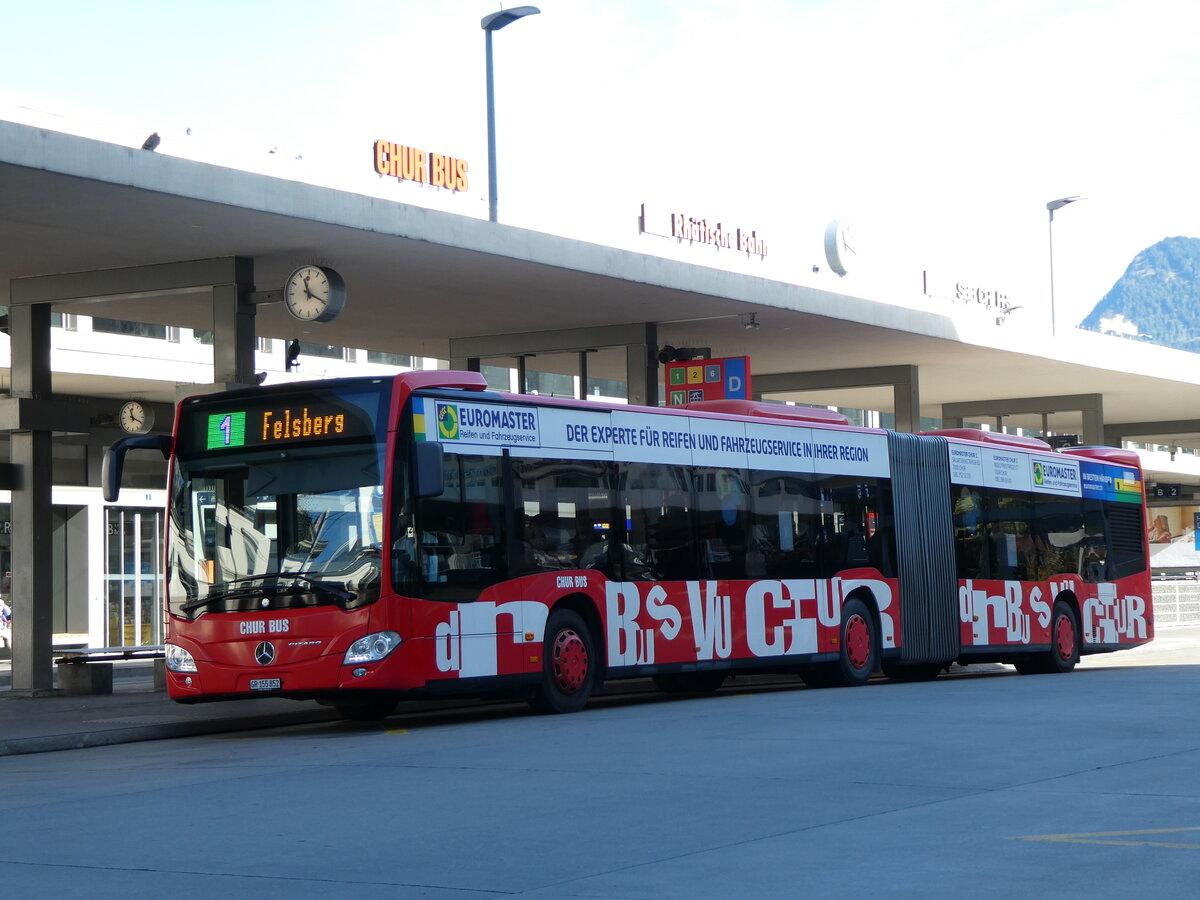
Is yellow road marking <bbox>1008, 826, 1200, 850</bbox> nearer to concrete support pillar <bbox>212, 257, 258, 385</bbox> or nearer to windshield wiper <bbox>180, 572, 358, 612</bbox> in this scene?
windshield wiper <bbox>180, 572, 358, 612</bbox>

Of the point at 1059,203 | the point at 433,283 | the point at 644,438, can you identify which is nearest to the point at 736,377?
the point at 433,283

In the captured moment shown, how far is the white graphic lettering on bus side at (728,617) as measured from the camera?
17.0 meters

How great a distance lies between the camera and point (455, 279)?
73.5ft

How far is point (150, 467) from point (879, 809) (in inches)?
1136

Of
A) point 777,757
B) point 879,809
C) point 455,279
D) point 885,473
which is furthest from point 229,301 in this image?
point 879,809

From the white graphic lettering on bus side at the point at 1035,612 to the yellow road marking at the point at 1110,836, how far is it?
14.7 m

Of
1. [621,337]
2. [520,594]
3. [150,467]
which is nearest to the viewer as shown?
[520,594]

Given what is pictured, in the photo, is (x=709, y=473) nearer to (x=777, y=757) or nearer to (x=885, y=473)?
(x=885, y=473)

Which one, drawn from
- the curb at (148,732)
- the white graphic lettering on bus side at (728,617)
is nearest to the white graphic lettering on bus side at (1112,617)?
the white graphic lettering on bus side at (728,617)

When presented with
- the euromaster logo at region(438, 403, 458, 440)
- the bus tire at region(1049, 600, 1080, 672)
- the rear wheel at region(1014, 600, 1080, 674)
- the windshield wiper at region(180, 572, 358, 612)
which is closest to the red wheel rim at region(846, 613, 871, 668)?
the rear wheel at region(1014, 600, 1080, 674)

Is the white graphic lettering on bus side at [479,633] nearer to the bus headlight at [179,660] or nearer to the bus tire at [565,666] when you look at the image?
the bus tire at [565,666]

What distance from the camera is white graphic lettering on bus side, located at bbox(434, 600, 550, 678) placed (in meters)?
14.9

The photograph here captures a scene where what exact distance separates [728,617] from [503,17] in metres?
9.45

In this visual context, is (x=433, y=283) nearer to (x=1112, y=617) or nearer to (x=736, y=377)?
(x=736, y=377)
